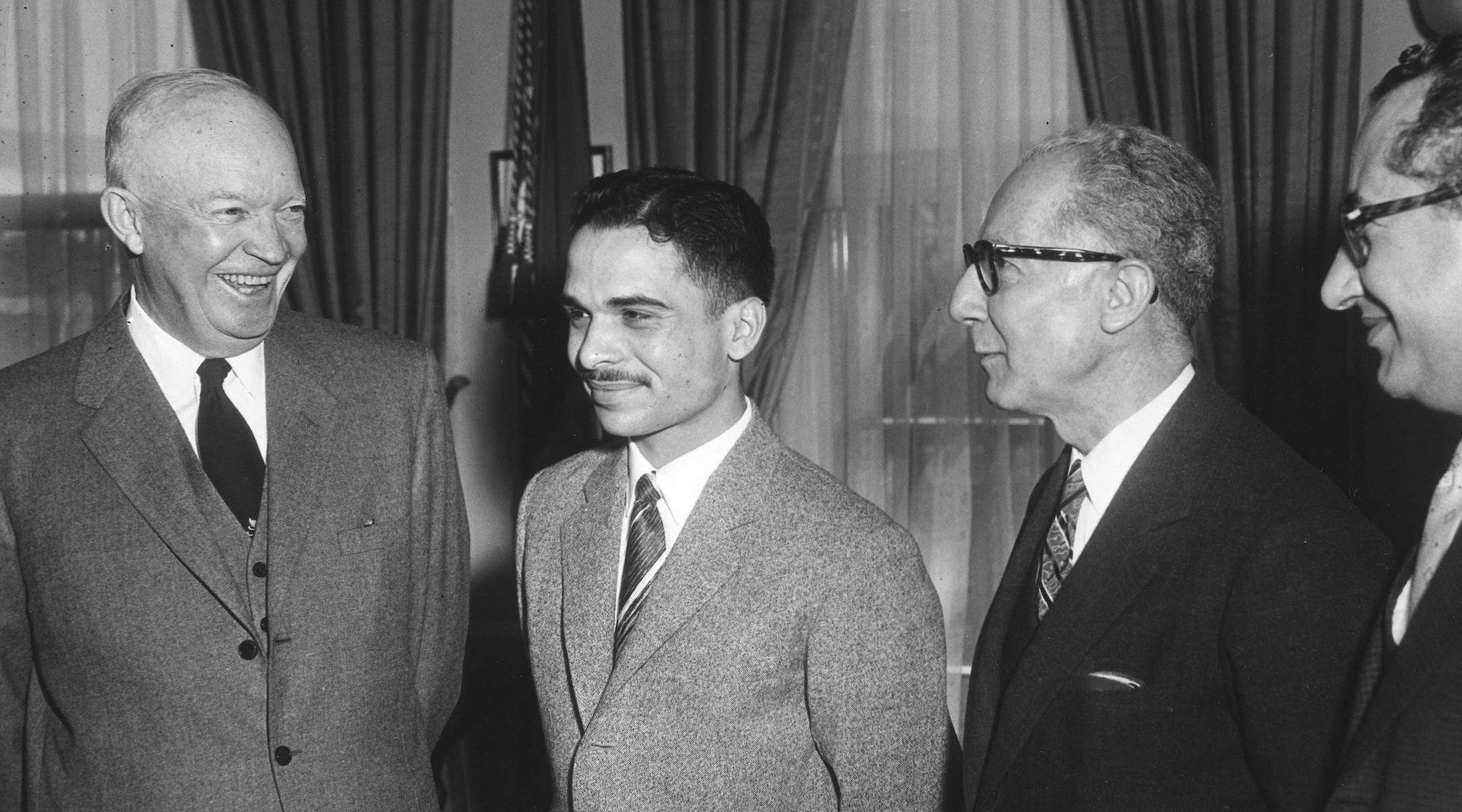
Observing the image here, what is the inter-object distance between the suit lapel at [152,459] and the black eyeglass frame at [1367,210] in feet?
5.75

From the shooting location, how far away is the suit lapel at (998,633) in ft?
5.73

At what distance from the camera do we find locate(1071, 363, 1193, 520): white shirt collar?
1.74 m

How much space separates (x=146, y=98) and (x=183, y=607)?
883 millimetres

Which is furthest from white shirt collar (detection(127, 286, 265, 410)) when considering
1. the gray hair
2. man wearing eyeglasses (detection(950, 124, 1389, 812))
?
man wearing eyeglasses (detection(950, 124, 1389, 812))

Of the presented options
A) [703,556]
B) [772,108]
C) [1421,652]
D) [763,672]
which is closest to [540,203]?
[772,108]

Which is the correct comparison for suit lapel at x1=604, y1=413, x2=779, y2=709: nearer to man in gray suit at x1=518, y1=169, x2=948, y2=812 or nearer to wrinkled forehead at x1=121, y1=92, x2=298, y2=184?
man in gray suit at x1=518, y1=169, x2=948, y2=812

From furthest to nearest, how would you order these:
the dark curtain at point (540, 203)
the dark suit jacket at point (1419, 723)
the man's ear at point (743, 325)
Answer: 1. the dark curtain at point (540, 203)
2. the man's ear at point (743, 325)
3. the dark suit jacket at point (1419, 723)

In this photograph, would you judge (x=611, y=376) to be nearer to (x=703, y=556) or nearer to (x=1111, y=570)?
(x=703, y=556)

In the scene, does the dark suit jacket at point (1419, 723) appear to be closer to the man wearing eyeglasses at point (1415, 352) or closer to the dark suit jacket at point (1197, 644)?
the man wearing eyeglasses at point (1415, 352)

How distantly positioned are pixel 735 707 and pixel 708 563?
0.76 ft

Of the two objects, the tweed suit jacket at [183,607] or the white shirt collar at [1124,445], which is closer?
the white shirt collar at [1124,445]

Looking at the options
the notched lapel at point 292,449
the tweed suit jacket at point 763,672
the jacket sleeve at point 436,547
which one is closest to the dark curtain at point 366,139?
the jacket sleeve at point 436,547

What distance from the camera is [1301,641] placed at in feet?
4.60

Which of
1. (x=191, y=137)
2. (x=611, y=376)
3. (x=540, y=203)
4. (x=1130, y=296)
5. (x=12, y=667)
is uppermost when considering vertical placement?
(x=540, y=203)
